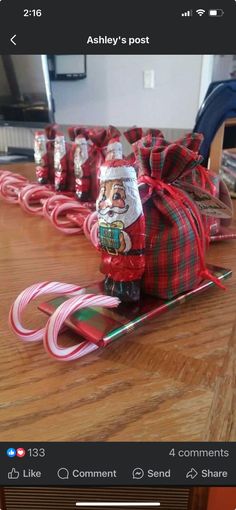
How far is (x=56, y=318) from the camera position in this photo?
0.31 m

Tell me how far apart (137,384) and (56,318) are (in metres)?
0.08

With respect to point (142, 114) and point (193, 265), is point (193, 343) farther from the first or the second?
point (142, 114)

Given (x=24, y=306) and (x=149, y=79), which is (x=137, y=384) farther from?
(x=149, y=79)

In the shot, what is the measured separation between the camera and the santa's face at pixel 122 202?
1.11 feet

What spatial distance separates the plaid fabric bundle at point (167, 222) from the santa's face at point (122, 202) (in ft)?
0.10

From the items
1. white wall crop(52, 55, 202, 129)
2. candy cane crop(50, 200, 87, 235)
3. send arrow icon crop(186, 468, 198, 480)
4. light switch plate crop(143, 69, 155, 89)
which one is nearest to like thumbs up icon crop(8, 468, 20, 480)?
send arrow icon crop(186, 468, 198, 480)

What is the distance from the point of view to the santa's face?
1.11 ft

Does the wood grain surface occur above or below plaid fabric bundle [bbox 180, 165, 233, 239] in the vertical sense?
below

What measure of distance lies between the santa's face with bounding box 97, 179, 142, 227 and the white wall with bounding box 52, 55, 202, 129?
1.53 meters

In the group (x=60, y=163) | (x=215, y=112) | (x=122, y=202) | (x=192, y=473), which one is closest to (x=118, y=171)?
(x=122, y=202)

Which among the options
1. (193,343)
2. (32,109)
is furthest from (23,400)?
(32,109)

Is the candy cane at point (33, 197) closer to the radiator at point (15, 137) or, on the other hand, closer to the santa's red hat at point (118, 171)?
the santa's red hat at point (118, 171)

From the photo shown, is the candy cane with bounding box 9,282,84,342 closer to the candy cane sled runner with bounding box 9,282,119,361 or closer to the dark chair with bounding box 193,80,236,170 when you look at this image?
the candy cane sled runner with bounding box 9,282,119,361
